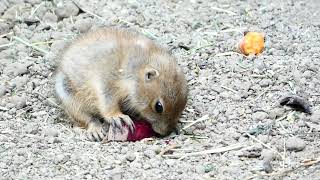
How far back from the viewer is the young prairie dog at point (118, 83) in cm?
629

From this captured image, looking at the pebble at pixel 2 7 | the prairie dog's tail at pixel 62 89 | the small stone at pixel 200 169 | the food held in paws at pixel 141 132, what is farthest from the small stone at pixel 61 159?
the pebble at pixel 2 7

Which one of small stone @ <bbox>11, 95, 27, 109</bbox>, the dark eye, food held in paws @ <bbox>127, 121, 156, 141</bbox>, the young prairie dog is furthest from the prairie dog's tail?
the dark eye

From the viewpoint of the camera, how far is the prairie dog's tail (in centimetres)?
688

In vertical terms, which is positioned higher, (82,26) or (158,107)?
(158,107)

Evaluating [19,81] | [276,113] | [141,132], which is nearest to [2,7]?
[19,81]

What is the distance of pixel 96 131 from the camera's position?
6.57 meters

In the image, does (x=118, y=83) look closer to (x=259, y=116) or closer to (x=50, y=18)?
(x=259, y=116)

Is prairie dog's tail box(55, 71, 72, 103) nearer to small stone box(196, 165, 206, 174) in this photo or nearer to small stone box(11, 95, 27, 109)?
small stone box(11, 95, 27, 109)

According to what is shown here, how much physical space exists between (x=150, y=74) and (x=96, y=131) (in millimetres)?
666

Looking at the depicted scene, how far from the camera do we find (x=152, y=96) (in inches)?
250

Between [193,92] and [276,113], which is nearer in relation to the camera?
[276,113]

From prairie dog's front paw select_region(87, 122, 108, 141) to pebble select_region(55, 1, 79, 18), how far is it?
2070 millimetres

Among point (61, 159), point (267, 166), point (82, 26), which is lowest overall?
point (61, 159)

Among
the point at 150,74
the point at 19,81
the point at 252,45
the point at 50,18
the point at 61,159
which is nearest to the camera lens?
the point at 61,159
